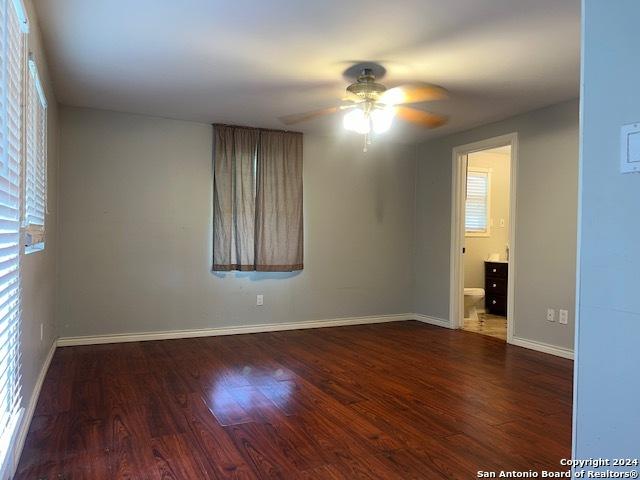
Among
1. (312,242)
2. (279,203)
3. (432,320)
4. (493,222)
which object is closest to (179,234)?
(279,203)

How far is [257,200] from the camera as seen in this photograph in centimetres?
497

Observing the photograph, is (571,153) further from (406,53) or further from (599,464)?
(599,464)

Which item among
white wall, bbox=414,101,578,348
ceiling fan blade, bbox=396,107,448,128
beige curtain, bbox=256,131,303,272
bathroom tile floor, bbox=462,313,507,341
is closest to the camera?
ceiling fan blade, bbox=396,107,448,128

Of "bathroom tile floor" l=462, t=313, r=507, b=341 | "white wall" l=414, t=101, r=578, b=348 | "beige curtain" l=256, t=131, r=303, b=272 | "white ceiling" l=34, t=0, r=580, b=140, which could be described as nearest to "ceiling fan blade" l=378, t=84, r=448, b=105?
"white ceiling" l=34, t=0, r=580, b=140

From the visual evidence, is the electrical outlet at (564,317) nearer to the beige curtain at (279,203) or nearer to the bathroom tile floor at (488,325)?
the bathroom tile floor at (488,325)

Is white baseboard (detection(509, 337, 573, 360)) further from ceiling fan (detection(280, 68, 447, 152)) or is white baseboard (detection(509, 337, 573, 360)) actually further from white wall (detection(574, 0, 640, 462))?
white wall (detection(574, 0, 640, 462))

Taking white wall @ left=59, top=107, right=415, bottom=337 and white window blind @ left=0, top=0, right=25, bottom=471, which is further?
white wall @ left=59, top=107, right=415, bottom=337

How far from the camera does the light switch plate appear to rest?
113 cm

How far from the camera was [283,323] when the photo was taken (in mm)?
5203

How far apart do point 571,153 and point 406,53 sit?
6.71 feet

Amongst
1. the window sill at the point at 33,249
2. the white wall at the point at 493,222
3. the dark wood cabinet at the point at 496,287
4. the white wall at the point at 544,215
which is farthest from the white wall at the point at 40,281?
the dark wood cabinet at the point at 496,287

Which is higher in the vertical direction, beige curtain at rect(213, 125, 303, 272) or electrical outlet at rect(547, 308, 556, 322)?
beige curtain at rect(213, 125, 303, 272)

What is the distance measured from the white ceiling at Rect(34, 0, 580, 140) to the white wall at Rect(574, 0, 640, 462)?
135 centimetres

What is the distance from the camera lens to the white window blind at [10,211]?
1.64 meters
